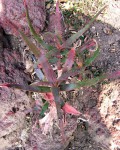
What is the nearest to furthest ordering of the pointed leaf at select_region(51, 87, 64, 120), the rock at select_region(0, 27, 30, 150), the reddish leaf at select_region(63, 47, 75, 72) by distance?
the reddish leaf at select_region(63, 47, 75, 72) → the pointed leaf at select_region(51, 87, 64, 120) → the rock at select_region(0, 27, 30, 150)

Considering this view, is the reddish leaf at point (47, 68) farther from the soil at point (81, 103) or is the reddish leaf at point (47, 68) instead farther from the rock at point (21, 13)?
the rock at point (21, 13)

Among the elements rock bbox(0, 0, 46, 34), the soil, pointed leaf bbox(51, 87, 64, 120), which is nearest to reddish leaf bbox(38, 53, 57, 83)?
pointed leaf bbox(51, 87, 64, 120)

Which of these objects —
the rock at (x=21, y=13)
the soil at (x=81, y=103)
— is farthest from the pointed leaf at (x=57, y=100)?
the rock at (x=21, y=13)

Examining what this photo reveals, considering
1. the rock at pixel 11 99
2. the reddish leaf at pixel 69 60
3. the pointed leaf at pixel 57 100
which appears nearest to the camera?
the reddish leaf at pixel 69 60

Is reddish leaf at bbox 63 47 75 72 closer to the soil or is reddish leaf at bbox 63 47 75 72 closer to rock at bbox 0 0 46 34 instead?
the soil

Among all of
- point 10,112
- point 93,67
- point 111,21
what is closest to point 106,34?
point 111,21

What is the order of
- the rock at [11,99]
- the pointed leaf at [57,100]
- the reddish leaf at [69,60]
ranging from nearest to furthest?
the reddish leaf at [69,60] < the pointed leaf at [57,100] < the rock at [11,99]
